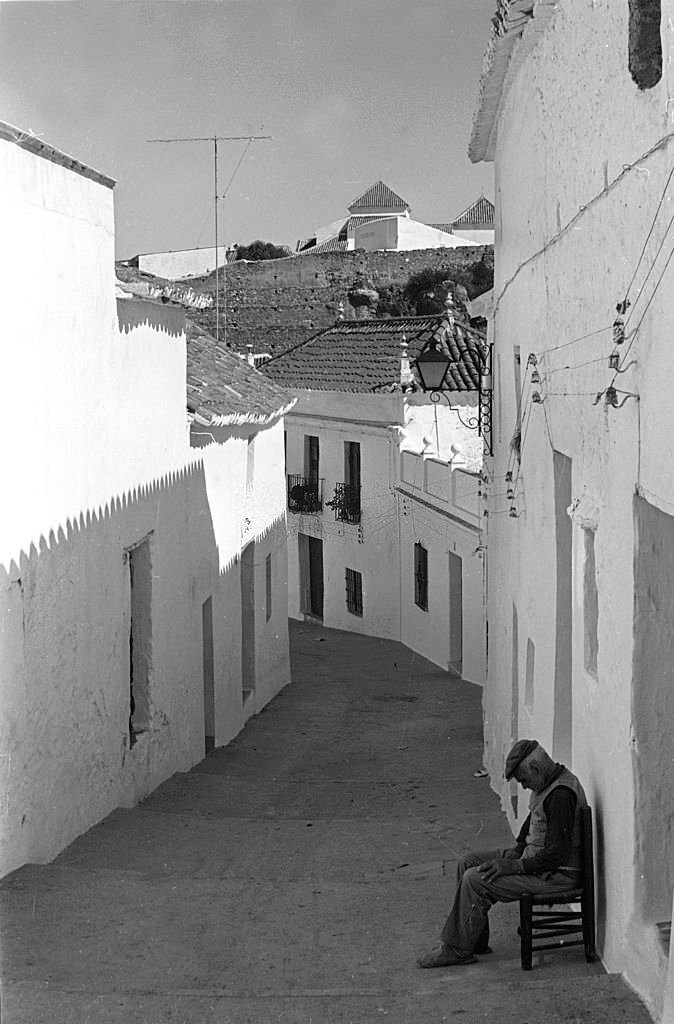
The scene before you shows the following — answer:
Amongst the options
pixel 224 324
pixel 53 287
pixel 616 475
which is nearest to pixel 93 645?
pixel 53 287

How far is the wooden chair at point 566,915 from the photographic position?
550cm

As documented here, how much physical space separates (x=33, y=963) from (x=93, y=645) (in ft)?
9.66

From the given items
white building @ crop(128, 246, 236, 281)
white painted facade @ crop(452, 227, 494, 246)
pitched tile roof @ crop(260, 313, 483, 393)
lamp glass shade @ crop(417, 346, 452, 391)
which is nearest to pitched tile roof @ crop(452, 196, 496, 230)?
white painted facade @ crop(452, 227, 494, 246)

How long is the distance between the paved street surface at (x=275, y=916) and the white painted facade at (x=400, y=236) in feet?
148

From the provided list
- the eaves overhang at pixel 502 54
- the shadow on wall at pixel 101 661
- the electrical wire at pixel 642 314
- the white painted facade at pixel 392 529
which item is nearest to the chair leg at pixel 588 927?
the electrical wire at pixel 642 314

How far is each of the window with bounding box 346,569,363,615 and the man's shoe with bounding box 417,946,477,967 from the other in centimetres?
1642

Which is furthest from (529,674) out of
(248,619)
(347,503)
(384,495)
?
(347,503)

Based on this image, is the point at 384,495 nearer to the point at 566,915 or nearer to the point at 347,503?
the point at 347,503

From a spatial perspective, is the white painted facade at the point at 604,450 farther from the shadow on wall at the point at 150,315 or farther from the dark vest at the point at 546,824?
the shadow on wall at the point at 150,315

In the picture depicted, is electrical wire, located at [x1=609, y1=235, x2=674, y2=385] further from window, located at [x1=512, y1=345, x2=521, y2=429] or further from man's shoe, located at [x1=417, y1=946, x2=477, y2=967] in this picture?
window, located at [x1=512, y1=345, x2=521, y2=429]

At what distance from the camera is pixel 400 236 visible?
55562 mm

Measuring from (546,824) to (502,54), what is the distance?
5.69m

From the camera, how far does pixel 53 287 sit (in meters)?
7.51

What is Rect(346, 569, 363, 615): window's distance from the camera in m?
22.3
